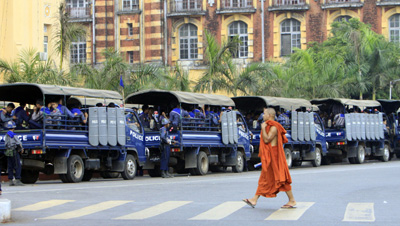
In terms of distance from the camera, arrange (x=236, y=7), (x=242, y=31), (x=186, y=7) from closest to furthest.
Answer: (x=236, y=7), (x=186, y=7), (x=242, y=31)

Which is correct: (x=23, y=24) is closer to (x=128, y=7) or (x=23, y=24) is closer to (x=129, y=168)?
(x=128, y=7)

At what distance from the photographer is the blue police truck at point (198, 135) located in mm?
24188

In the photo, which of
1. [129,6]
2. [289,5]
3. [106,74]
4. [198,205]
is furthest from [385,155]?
[129,6]

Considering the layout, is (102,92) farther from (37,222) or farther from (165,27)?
(165,27)

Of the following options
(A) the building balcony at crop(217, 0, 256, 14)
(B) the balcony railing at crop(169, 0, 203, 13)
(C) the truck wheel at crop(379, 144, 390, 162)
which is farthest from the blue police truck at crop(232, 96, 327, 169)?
(B) the balcony railing at crop(169, 0, 203, 13)

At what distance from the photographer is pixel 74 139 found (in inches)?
806

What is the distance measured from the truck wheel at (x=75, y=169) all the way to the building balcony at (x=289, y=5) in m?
38.4

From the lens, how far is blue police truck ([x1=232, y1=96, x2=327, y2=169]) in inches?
1155

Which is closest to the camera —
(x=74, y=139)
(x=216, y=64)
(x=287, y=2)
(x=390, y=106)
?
(x=74, y=139)

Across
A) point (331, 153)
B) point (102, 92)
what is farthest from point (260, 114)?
point (102, 92)

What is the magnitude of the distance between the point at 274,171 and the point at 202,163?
1215cm

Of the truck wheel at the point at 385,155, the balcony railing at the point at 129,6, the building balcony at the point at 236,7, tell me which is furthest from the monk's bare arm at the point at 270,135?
the balcony railing at the point at 129,6

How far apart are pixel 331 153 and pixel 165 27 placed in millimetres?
26993

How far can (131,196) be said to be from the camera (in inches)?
628
